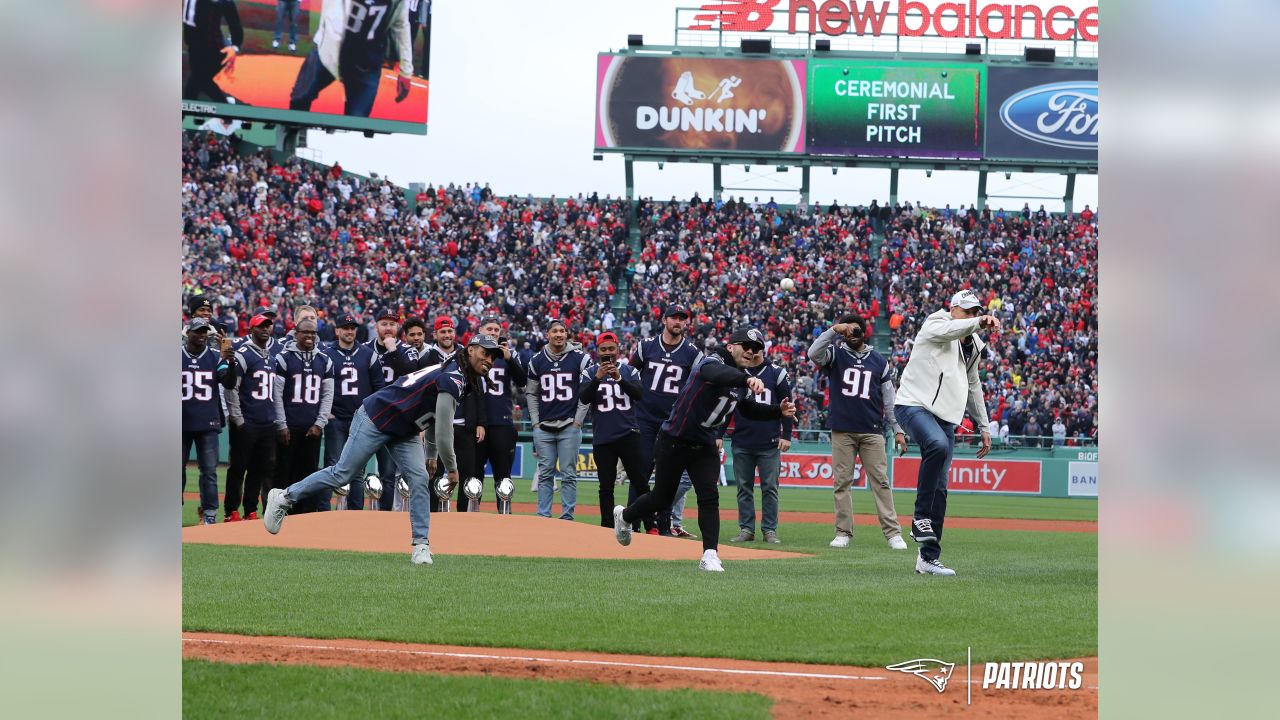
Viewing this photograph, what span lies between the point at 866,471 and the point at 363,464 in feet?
18.4

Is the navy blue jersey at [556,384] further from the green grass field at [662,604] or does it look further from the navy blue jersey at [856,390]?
the green grass field at [662,604]

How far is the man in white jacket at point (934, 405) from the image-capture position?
33.3ft

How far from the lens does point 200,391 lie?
1444 centimetres

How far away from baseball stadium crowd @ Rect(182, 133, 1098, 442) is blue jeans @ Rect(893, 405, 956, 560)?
21.8 meters

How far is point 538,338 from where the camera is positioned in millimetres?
35562

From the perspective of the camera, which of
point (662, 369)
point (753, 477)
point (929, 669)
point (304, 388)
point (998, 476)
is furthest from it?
point (998, 476)

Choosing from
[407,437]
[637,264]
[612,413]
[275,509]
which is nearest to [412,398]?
[407,437]

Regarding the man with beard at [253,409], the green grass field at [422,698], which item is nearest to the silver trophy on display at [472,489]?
the man with beard at [253,409]

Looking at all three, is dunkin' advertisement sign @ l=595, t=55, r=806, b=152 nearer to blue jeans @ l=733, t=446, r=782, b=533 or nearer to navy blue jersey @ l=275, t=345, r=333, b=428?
navy blue jersey @ l=275, t=345, r=333, b=428

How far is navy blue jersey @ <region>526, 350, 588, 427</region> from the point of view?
49.0ft

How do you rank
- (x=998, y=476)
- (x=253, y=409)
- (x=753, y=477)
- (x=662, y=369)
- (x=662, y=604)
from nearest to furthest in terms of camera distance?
1. (x=662, y=604)
2. (x=662, y=369)
3. (x=753, y=477)
4. (x=253, y=409)
5. (x=998, y=476)

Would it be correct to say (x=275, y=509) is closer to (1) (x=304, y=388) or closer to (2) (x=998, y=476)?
(1) (x=304, y=388)
